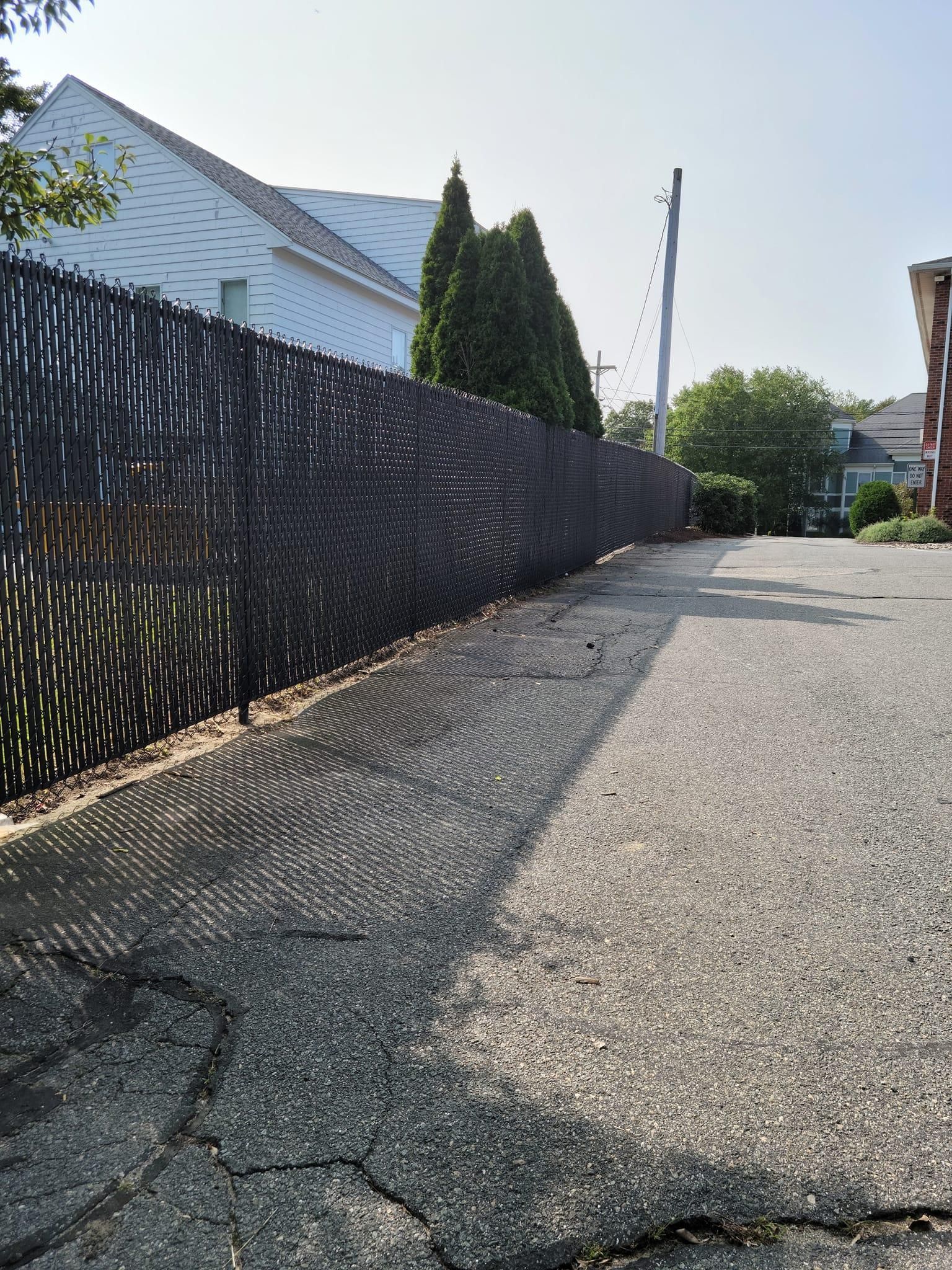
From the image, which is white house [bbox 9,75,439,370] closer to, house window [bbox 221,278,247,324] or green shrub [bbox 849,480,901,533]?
house window [bbox 221,278,247,324]

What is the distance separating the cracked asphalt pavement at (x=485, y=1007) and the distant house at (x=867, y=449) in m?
61.6

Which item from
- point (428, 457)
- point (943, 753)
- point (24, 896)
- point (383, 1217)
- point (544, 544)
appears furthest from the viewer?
point (544, 544)

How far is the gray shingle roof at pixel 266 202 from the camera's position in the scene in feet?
52.4

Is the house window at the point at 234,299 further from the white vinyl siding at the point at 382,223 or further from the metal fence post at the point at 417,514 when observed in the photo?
the metal fence post at the point at 417,514

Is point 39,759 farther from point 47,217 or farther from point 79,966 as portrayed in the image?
point 47,217

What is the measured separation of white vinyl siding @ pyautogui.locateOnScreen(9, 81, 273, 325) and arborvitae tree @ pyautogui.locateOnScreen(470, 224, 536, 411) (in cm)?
424

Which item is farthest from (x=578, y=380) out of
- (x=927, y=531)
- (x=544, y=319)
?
(x=927, y=531)

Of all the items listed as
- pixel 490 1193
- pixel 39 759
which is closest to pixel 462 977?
pixel 490 1193

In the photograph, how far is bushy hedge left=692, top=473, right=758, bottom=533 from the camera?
109 feet

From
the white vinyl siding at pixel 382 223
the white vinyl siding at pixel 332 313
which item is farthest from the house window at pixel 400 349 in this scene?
the white vinyl siding at pixel 382 223

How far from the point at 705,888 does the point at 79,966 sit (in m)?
2.10

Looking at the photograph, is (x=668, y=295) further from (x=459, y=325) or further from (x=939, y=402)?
(x=459, y=325)

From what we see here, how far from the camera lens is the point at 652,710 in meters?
6.14

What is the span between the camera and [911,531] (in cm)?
2394
